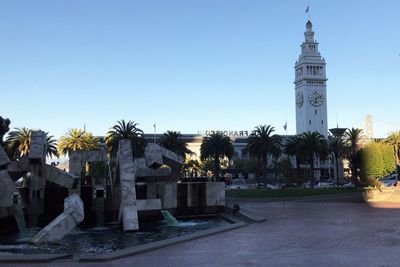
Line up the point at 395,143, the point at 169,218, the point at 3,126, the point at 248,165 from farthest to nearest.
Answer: the point at 248,165, the point at 395,143, the point at 3,126, the point at 169,218

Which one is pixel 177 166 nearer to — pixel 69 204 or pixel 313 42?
pixel 69 204

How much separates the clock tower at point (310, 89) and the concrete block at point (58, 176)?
448ft

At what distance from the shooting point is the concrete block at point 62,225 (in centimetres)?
1677

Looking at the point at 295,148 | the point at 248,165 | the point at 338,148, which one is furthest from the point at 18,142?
the point at 248,165

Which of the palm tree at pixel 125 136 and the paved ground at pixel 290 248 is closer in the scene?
the paved ground at pixel 290 248

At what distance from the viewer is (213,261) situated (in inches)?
458

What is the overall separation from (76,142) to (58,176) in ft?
161

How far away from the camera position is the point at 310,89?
160375mm

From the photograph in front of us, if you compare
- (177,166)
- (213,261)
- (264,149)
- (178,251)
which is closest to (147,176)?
(177,166)

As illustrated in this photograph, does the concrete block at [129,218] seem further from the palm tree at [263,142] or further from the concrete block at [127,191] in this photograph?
the palm tree at [263,142]

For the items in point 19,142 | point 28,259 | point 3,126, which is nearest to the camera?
point 28,259

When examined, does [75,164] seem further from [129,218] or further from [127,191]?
[129,218]

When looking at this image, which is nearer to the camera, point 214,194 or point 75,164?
point 75,164

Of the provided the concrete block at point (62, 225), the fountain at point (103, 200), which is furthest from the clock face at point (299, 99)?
the concrete block at point (62, 225)
